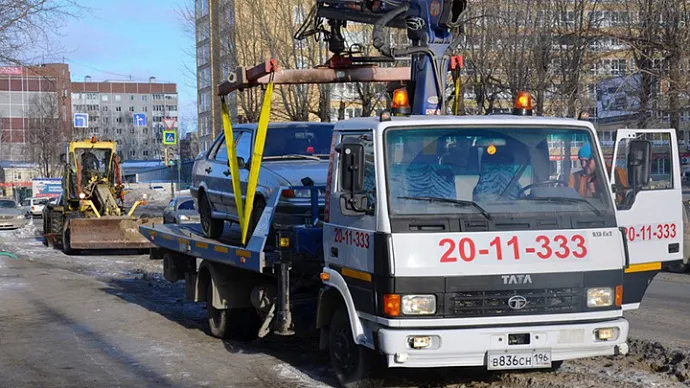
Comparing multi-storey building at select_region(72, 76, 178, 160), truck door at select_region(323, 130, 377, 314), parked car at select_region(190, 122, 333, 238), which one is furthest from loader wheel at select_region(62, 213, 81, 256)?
multi-storey building at select_region(72, 76, 178, 160)

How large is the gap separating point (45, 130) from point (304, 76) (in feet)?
214

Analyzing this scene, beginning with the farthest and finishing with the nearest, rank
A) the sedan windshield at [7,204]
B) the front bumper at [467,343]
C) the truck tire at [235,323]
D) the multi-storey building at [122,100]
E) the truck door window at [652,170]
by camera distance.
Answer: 1. the multi-storey building at [122,100]
2. the sedan windshield at [7,204]
3. the truck tire at [235,323]
4. the truck door window at [652,170]
5. the front bumper at [467,343]

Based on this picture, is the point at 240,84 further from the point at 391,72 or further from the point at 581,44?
the point at 581,44

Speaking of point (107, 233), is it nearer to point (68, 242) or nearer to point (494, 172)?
point (68, 242)

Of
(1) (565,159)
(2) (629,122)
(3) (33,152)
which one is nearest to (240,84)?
(1) (565,159)

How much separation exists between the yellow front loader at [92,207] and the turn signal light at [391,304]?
58.2 feet

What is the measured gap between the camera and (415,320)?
679cm

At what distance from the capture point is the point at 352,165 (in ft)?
23.2

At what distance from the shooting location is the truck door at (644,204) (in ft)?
24.5

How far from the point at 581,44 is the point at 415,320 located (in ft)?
58.7

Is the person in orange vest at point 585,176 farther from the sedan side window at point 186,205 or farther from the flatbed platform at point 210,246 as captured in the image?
the sedan side window at point 186,205

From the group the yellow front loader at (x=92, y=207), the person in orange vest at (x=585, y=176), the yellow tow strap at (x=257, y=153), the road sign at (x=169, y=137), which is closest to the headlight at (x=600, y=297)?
the person in orange vest at (x=585, y=176)


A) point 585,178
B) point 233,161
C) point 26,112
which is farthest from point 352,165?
point 26,112

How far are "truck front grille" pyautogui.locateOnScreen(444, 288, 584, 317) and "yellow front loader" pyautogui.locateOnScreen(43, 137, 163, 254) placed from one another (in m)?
17.9
